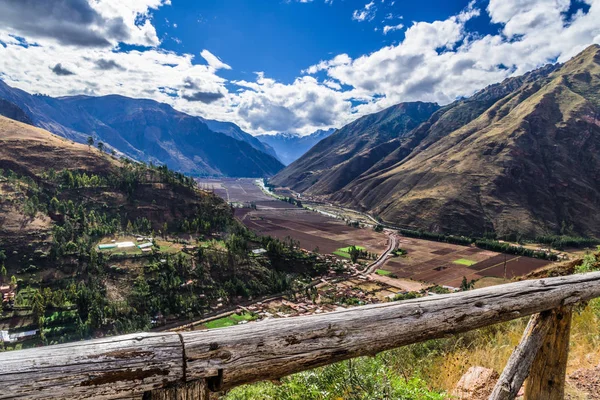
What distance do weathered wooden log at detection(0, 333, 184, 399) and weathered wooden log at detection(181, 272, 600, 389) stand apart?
0.49 feet

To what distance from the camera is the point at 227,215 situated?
118500 mm

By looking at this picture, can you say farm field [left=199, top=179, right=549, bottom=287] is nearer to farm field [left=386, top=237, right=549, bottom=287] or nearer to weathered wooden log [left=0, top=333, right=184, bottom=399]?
farm field [left=386, top=237, right=549, bottom=287]

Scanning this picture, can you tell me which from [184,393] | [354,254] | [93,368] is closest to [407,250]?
[354,254]

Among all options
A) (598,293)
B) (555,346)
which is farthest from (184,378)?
(598,293)

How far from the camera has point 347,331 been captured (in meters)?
2.34

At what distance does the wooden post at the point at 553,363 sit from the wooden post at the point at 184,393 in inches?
132

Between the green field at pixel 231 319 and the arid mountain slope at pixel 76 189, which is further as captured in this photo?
the arid mountain slope at pixel 76 189

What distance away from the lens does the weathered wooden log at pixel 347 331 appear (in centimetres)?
194

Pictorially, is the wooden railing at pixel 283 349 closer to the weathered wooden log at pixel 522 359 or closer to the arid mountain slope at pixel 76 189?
the weathered wooden log at pixel 522 359

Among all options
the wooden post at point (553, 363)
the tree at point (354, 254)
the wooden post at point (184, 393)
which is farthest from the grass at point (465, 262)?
the wooden post at point (184, 393)

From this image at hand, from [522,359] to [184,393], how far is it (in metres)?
3.10

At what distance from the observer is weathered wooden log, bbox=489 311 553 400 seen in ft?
9.71

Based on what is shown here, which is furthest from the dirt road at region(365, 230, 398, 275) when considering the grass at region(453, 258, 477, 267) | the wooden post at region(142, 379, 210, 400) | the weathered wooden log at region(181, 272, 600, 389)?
the wooden post at region(142, 379, 210, 400)

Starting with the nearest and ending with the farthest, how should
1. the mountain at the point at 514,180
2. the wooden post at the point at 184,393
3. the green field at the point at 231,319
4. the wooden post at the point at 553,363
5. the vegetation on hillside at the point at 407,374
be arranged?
the wooden post at the point at 184,393 → the wooden post at the point at 553,363 → the vegetation on hillside at the point at 407,374 → the green field at the point at 231,319 → the mountain at the point at 514,180
